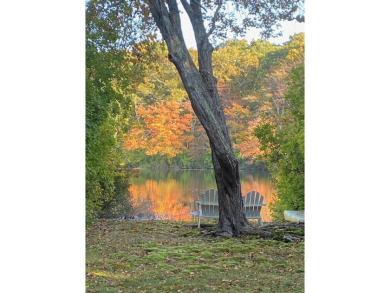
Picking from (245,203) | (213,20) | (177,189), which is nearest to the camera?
(213,20)

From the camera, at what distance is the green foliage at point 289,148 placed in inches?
178

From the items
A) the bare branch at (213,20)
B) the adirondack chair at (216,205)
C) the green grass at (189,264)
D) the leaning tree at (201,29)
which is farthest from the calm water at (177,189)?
the bare branch at (213,20)

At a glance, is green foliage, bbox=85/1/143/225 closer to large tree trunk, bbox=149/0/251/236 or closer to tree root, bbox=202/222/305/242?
large tree trunk, bbox=149/0/251/236

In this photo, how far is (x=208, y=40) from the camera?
15.8 feet

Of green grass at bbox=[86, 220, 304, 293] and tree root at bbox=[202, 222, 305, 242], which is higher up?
tree root at bbox=[202, 222, 305, 242]

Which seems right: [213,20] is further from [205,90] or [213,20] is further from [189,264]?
[189,264]

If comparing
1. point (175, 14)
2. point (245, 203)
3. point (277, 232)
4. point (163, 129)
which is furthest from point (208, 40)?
point (277, 232)

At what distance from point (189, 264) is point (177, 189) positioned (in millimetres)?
929

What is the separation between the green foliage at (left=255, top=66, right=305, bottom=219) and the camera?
4520mm

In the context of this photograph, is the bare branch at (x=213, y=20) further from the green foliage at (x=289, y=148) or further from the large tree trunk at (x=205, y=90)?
the green foliage at (x=289, y=148)

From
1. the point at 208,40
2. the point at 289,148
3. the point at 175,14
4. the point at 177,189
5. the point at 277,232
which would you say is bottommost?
the point at 277,232

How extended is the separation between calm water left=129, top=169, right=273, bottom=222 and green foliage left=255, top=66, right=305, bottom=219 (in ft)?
0.45

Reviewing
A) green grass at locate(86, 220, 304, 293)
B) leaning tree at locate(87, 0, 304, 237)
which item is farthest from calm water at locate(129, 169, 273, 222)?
green grass at locate(86, 220, 304, 293)
